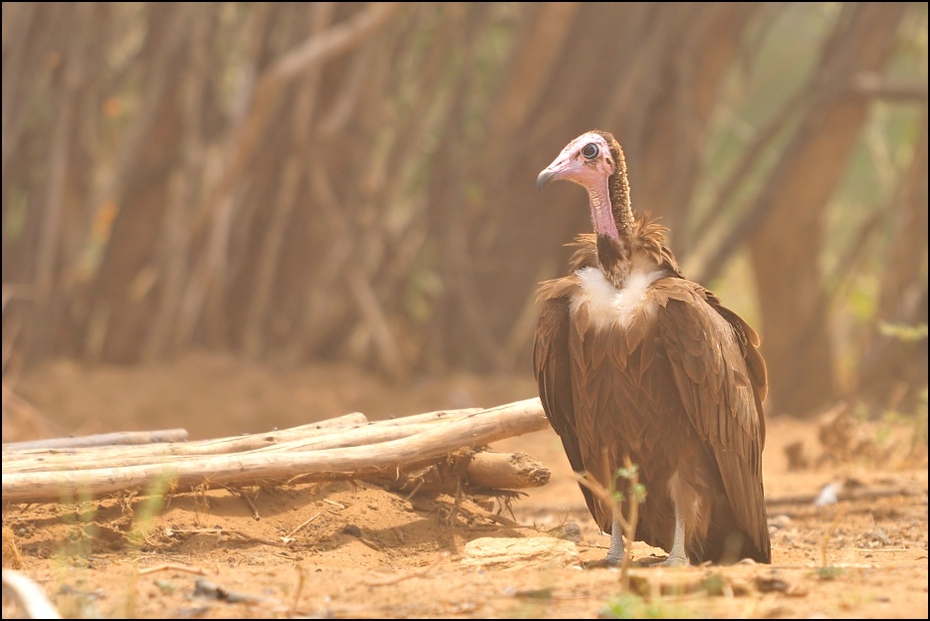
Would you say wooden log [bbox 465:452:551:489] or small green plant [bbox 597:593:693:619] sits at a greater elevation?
wooden log [bbox 465:452:551:489]

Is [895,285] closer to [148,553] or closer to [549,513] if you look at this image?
[549,513]

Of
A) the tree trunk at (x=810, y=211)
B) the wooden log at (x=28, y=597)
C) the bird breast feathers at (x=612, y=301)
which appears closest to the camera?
the wooden log at (x=28, y=597)

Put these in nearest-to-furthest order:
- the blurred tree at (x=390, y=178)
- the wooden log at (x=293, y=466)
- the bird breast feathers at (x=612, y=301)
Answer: the wooden log at (x=293, y=466), the bird breast feathers at (x=612, y=301), the blurred tree at (x=390, y=178)

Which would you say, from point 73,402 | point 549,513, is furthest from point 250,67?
point 549,513

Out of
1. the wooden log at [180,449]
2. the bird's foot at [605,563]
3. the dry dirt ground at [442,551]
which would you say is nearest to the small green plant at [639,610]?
the dry dirt ground at [442,551]

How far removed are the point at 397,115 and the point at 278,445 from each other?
6887 millimetres

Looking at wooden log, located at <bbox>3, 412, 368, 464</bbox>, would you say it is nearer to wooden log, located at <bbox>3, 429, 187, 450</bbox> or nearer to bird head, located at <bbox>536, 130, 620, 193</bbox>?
wooden log, located at <bbox>3, 429, 187, 450</bbox>

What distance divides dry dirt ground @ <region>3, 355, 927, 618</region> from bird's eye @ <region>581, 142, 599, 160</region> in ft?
5.06

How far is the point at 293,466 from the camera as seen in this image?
186 inches

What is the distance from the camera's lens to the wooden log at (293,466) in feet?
14.3

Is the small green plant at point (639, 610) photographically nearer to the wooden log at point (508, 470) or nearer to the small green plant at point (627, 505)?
the small green plant at point (627, 505)

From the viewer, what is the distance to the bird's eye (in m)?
4.70

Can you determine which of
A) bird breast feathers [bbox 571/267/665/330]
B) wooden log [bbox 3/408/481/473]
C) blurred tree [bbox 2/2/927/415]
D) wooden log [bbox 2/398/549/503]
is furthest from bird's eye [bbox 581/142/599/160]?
blurred tree [bbox 2/2/927/415]

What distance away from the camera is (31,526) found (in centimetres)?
461
